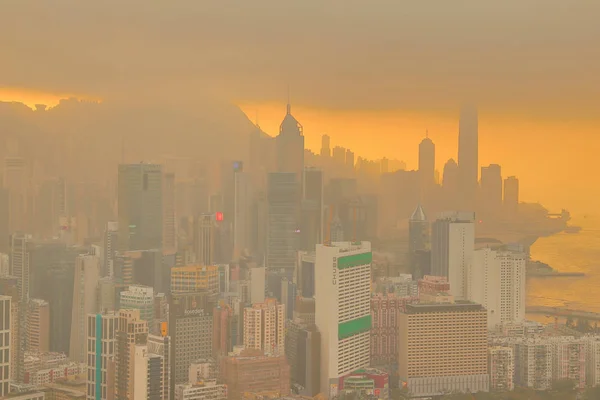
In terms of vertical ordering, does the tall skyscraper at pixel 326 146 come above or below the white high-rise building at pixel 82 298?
above

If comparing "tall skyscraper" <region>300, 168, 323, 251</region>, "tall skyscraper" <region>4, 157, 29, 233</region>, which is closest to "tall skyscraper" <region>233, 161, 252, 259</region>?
"tall skyscraper" <region>300, 168, 323, 251</region>

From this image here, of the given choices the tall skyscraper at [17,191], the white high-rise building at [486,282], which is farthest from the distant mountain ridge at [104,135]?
the white high-rise building at [486,282]

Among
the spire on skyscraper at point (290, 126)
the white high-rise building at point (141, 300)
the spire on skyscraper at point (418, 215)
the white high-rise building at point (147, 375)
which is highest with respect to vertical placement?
the spire on skyscraper at point (290, 126)

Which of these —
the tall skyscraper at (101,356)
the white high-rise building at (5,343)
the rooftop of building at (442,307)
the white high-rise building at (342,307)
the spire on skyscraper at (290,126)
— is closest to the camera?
the tall skyscraper at (101,356)

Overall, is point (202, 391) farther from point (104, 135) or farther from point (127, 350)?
point (104, 135)

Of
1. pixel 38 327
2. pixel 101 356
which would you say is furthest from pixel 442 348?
pixel 38 327

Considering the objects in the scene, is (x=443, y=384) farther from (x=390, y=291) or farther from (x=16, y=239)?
(x=16, y=239)

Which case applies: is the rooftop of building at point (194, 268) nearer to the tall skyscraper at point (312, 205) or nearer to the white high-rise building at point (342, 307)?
the tall skyscraper at point (312, 205)

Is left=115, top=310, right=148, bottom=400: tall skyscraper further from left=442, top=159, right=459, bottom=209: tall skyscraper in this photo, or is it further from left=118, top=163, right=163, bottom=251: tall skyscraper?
left=442, top=159, right=459, bottom=209: tall skyscraper
